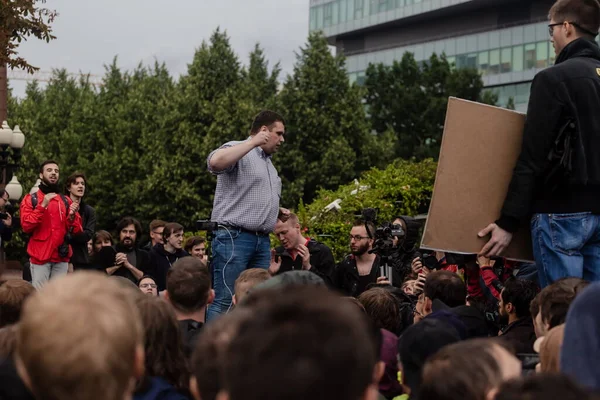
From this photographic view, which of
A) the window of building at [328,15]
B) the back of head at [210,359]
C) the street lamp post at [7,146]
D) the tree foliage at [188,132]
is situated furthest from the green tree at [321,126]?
the window of building at [328,15]

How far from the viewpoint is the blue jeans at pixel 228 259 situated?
7594 mm

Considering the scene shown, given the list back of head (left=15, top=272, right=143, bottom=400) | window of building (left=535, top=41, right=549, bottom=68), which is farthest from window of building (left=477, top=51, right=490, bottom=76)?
back of head (left=15, top=272, right=143, bottom=400)

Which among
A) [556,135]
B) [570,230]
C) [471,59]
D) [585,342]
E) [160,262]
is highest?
[471,59]

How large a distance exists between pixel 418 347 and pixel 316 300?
175 cm

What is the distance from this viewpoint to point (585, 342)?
2828 mm

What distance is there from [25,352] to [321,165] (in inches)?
1406

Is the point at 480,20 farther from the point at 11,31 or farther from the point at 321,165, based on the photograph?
the point at 11,31

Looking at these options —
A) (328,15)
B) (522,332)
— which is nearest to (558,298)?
(522,332)

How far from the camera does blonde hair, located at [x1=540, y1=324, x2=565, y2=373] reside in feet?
11.5

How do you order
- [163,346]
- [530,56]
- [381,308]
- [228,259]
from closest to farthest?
[163,346] → [381,308] → [228,259] → [530,56]

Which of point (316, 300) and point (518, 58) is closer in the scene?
point (316, 300)

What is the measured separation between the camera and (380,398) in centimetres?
439

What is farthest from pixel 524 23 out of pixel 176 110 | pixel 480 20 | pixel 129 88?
pixel 176 110

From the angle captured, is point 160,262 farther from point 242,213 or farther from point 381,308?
point 381,308
